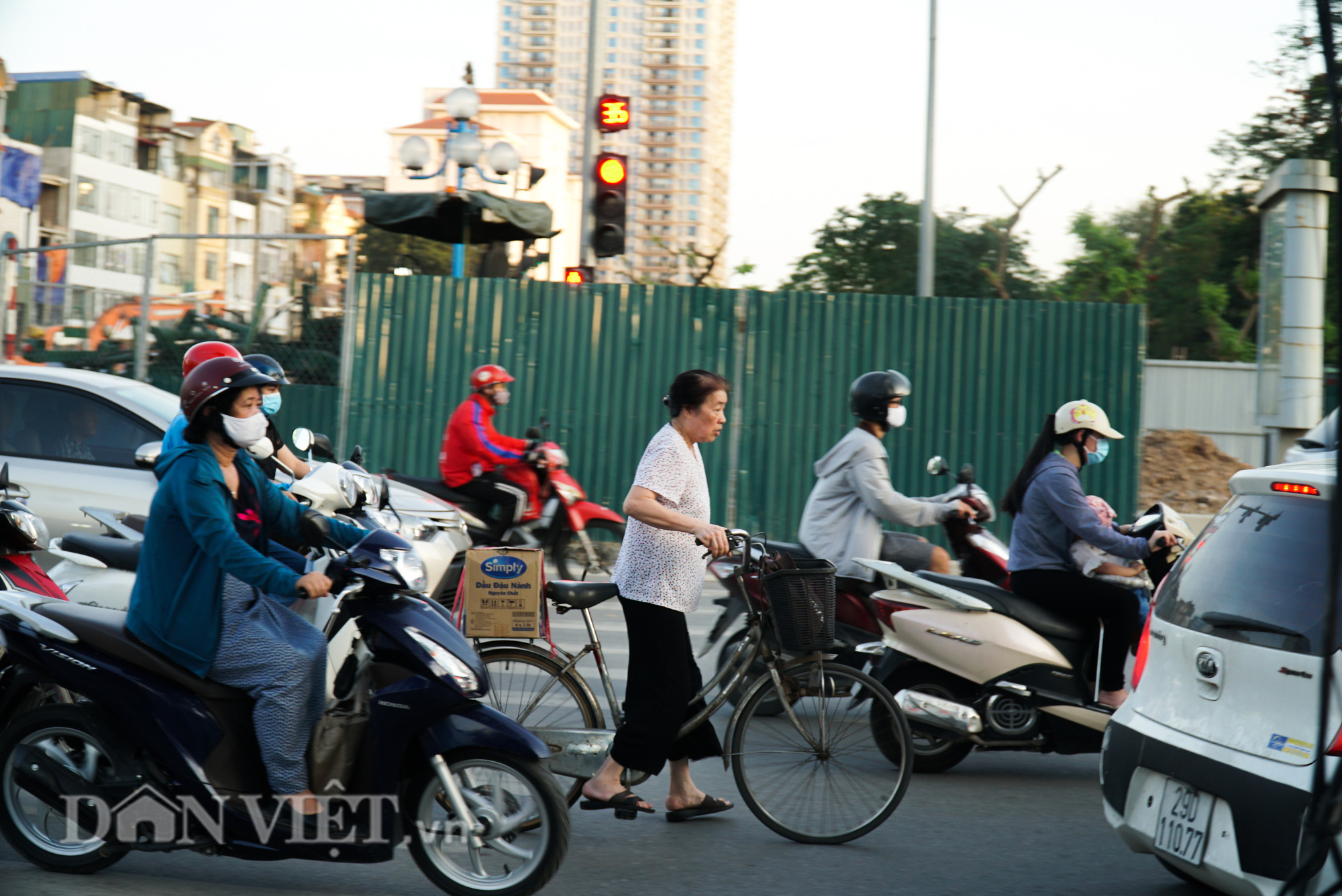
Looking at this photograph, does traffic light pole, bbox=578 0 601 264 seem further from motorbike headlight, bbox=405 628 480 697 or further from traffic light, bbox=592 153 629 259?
motorbike headlight, bbox=405 628 480 697

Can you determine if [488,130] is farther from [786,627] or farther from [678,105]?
[786,627]

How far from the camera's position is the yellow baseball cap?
5.46 metres

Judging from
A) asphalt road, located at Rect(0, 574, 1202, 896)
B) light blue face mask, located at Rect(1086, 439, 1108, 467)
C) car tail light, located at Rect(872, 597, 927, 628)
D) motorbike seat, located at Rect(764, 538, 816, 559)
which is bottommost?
asphalt road, located at Rect(0, 574, 1202, 896)

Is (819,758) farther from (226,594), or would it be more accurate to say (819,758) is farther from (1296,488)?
(226,594)

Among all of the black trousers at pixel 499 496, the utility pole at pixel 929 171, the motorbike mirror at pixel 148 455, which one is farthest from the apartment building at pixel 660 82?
the motorbike mirror at pixel 148 455

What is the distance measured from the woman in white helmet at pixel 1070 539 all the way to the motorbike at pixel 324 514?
8.15 ft

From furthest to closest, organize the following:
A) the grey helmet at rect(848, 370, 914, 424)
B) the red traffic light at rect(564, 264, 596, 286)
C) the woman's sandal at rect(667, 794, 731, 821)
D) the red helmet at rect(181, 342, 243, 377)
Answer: the red traffic light at rect(564, 264, 596, 286) → the grey helmet at rect(848, 370, 914, 424) → the woman's sandal at rect(667, 794, 731, 821) → the red helmet at rect(181, 342, 243, 377)

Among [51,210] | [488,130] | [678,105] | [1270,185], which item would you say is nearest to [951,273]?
[1270,185]

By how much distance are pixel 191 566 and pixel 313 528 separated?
40 centimetres

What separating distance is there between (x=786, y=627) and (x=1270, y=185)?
7.60m

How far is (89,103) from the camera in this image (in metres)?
65.8

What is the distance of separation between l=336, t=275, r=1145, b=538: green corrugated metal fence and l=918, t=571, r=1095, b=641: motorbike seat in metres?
6.79

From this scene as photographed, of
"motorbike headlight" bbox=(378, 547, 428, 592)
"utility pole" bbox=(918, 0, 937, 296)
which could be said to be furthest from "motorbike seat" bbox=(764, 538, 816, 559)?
"utility pole" bbox=(918, 0, 937, 296)

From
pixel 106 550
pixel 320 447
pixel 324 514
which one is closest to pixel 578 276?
pixel 320 447
